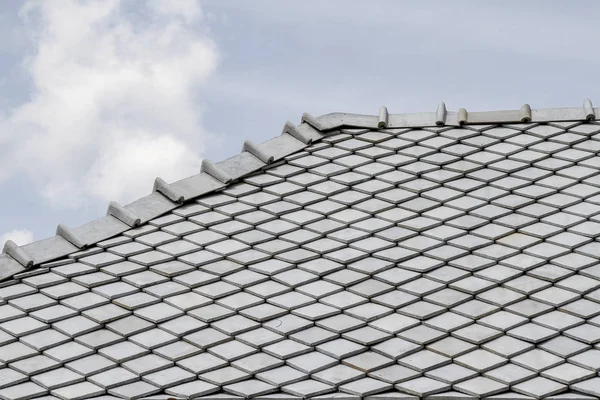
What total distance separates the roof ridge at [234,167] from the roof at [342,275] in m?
0.03

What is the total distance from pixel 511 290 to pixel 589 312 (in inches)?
34.1

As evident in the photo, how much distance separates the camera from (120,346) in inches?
378

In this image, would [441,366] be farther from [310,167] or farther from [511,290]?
[310,167]

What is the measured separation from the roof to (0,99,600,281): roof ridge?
3 centimetres

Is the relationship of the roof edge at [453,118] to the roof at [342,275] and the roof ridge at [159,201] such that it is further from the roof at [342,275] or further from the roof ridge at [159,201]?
the roof ridge at [159,201]

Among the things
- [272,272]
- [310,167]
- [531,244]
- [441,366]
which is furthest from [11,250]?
[531,244]

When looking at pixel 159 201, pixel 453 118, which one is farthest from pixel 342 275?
pixel 453 118

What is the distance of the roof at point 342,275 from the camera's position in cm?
896

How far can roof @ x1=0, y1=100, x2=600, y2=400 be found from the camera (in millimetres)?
8965

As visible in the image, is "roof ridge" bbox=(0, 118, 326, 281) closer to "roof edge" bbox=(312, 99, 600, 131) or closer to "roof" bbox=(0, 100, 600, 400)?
"roof" bbox=(0, 100, 600, 400)

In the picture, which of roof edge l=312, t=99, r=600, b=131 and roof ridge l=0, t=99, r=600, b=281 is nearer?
roof ridge l=0, t=99, r=600, b=281

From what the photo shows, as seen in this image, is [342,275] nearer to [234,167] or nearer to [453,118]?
[234,167]

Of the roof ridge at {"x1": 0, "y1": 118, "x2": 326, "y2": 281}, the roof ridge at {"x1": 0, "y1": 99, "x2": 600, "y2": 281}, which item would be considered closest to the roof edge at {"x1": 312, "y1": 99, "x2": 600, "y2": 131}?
the roof ridge at {"x1": 0, "y1": 99, "x2": 600, "y2": 281}

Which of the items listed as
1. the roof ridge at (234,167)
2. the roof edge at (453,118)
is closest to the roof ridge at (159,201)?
the roof ridge at (234,167)
